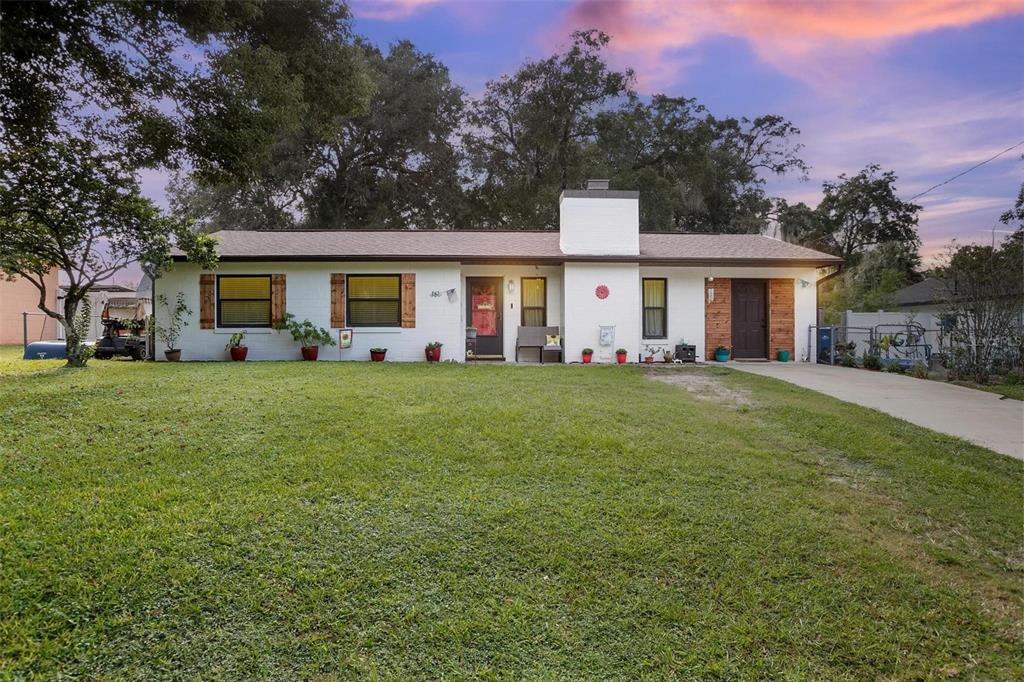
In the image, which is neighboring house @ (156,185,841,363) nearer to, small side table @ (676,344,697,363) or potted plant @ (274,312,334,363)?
potted plant @ (274,312,334,363)

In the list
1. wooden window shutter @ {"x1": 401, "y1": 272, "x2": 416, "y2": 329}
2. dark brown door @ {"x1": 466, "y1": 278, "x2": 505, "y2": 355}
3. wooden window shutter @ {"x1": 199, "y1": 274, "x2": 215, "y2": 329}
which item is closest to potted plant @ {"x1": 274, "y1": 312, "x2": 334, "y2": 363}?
wooden window shutter @ {"x1": 199, "y1": 274, "x2": 215, "y2": 329}

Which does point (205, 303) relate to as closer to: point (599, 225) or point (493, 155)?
point (599, 225)

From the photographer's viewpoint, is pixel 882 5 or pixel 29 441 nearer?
pixel 29 441

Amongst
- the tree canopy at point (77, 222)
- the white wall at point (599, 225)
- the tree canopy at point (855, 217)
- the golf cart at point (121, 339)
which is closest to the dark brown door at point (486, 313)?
the white wall at point (599, 225)

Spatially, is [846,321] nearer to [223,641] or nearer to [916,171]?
[916,171]

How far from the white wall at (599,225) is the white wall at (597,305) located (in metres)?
0.47

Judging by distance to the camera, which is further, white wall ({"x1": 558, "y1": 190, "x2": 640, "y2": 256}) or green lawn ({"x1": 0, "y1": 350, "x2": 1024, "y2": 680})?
white wall ({"x1": 558, "y1": 190, "x2": 640, "y2": 256})

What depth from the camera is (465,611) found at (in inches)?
91.2

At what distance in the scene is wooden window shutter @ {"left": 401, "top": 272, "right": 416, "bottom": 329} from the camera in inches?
438

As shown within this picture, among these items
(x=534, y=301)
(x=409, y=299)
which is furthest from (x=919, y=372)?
(x=409, y=299)

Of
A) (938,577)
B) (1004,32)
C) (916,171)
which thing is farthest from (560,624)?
(916,171)

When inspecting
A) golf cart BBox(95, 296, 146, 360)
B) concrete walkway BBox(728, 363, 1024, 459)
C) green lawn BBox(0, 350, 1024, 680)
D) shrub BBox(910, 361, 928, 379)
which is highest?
golf cart BBox(95, 296, 146, 360)

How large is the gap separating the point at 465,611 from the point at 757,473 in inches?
103

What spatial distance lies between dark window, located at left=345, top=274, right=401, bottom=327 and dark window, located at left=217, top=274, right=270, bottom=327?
1.97 metres
